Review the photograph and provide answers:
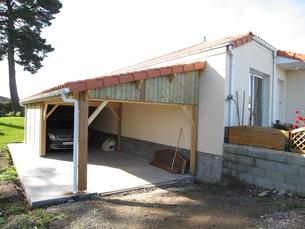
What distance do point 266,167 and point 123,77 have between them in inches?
165

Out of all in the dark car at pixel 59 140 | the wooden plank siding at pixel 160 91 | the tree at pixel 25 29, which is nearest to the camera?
the wooden plank siding at pixel 160 91

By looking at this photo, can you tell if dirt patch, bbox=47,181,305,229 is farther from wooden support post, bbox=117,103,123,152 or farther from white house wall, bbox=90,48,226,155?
wooden support post, bbox=117,103,123,152

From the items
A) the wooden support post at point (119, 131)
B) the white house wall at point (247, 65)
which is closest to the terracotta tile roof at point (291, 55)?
the white house wall at point (247, 65)

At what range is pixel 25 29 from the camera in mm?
25641

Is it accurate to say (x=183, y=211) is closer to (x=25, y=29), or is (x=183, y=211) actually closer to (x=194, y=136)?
(x=194, y=136)

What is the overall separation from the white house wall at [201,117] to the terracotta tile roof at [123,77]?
498 millimetres

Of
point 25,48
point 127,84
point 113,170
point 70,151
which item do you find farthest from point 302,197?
point 25,48

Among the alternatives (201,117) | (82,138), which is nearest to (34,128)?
(82,138)

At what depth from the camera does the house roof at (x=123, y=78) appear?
596 centimetres

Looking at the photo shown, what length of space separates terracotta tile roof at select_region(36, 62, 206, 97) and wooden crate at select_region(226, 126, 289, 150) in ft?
6.97

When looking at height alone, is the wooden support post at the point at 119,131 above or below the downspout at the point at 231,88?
below

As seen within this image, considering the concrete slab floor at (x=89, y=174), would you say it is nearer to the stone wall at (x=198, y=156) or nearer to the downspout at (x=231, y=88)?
the stone wall at (x=198, y=156)

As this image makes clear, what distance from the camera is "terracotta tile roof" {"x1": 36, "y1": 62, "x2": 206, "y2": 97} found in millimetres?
5961

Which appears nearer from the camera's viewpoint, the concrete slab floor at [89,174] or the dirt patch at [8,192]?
the dirt patch at [8,192]
